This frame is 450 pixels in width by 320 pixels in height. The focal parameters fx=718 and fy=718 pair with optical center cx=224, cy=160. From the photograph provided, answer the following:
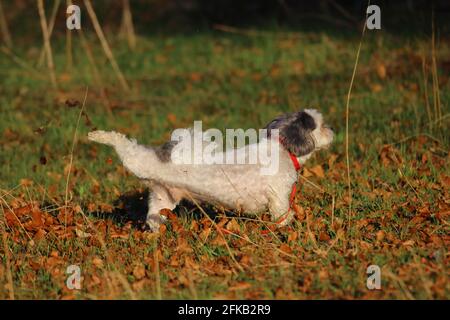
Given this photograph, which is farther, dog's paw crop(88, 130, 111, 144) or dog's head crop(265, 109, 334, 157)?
dog's head crop(265, 109, 334, 157)

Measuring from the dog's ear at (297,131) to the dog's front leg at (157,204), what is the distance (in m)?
1.10

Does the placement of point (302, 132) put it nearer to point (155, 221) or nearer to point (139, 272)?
point (155, 221)

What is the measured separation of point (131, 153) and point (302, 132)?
158cm

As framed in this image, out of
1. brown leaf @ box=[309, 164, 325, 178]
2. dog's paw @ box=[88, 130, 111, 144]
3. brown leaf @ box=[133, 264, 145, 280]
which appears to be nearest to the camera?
brown leaf @ box=[133, 264, 145, 280]

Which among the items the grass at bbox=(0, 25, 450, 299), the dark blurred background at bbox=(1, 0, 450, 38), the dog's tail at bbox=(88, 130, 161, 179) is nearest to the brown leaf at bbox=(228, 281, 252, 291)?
the grass at bbox=(0, 25, 450, 299)

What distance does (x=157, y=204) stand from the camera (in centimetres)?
651

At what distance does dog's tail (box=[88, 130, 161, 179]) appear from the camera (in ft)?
20.0

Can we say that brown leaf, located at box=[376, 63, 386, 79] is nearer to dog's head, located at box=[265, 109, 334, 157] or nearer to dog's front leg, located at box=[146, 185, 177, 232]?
dog's head, located at box=[265, 109, 334, 157]

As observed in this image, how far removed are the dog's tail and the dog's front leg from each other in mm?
300

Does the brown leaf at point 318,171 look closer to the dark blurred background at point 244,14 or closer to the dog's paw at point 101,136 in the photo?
the dog's paw at point 101,136

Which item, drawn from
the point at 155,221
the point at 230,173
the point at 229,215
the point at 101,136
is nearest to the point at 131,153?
the point at 101,136

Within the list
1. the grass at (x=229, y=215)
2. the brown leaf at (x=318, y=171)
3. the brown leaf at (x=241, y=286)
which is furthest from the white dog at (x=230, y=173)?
the brown leaf at (x=318, y=171)

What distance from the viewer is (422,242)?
582cm
